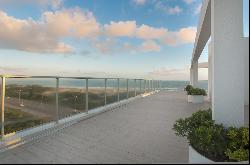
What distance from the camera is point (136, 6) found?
17.5 meters

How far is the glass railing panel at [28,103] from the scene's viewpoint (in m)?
4.01

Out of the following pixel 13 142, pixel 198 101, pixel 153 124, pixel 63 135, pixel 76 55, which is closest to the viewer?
pixel 13 142

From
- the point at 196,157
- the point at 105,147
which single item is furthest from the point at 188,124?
the point at 105,147

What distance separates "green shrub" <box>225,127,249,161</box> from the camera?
2.50 meters

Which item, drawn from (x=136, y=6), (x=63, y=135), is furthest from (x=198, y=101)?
(x=136, y=6)

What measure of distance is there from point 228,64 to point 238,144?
3.03ft

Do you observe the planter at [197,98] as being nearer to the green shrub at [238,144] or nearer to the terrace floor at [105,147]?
the terrace floor at [105,147]

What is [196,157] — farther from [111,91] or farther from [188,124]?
[111,91]

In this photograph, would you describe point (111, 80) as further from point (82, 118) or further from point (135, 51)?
point (135, 51)

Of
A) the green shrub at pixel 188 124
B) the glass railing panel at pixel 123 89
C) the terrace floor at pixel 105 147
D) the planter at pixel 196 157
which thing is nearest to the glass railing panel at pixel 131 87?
the glass railing panel at pixel 123 89

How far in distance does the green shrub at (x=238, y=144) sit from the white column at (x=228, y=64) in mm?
341

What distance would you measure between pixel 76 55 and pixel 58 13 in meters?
13.1

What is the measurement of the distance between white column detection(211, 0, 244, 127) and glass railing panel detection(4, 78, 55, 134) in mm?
2789

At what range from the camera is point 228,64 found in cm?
311
